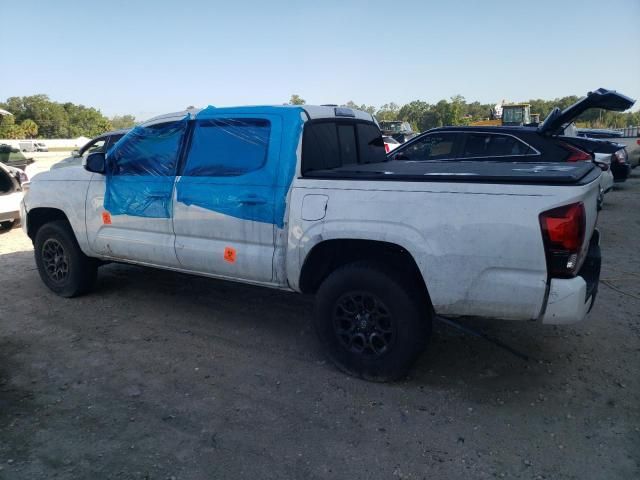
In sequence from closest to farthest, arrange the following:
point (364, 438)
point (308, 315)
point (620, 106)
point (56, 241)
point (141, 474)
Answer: point (141, 474), point (364, 438), point (620, 106), point (308, 315), point (56, 241)

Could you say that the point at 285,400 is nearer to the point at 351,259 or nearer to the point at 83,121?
the point at 351,259

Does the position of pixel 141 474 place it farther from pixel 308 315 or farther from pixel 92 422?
pixel 308 315

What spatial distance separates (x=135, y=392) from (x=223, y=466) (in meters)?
1.06

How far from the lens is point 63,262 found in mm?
5129

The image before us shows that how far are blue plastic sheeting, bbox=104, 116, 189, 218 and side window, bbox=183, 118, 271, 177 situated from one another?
0.68 feet

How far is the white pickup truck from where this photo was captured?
281 centimetres

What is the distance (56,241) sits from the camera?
508 centimetres

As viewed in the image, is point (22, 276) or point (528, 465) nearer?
point (528, 465)

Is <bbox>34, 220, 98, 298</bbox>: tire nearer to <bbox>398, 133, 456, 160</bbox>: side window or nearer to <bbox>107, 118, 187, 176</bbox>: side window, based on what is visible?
<bbox>107, 118, 187, 176</bbox>: side window

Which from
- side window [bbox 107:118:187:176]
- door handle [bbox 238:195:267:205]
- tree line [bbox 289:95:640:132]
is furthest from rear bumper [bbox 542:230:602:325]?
tree line [bbox 289:95:640:132]

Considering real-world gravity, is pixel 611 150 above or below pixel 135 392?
above

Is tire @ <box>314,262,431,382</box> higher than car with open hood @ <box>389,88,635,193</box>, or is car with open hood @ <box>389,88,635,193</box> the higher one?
car with open hood @ <box>389,88,635,193</box>

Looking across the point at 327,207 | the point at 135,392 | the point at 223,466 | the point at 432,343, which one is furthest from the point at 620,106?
the point at 135,392

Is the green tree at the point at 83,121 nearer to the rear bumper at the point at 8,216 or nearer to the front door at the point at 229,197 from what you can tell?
the rear bumper at the point at 8,216
